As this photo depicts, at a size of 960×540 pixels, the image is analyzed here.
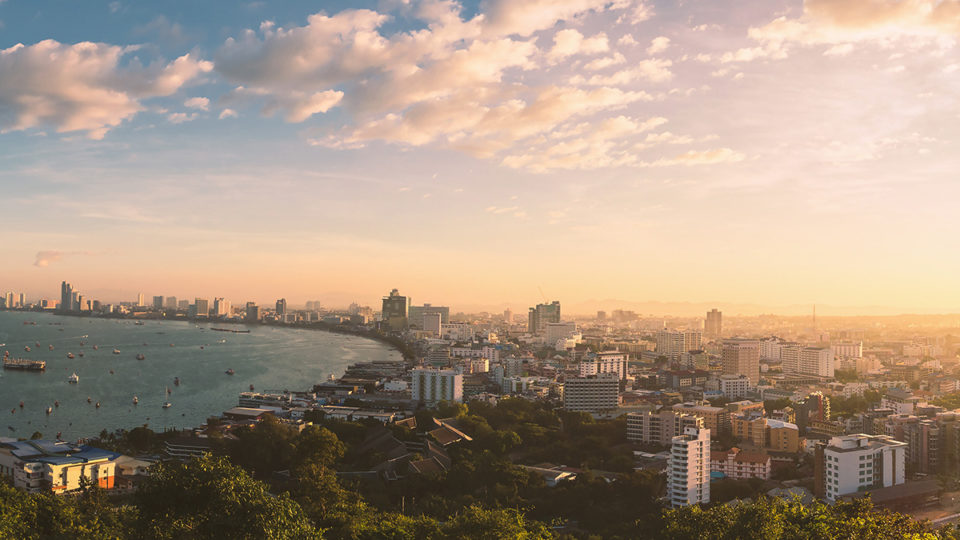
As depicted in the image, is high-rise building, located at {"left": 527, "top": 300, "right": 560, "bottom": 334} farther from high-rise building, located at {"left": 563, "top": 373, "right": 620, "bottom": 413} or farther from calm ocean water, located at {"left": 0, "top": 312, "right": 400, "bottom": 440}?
high-rise building, located at {"left": 563, "top": 373, "right": 620, "bottom": 413}

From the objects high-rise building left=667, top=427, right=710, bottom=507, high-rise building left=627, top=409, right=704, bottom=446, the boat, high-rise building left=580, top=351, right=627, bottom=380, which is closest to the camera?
high-rise building left=667, top=427, right=710, bottom=507

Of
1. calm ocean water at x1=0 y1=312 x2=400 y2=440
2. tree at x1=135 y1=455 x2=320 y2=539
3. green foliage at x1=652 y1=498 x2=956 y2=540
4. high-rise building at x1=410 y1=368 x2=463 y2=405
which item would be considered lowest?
calm ocean water at x1=0 y1=312 x2=400 y2=440

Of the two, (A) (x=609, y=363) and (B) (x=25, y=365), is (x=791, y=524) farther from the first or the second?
(B) (x=25, y=365)

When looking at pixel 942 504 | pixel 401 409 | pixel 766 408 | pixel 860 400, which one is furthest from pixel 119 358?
pixel 942 504

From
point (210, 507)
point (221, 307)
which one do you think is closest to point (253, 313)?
point (221, 307)

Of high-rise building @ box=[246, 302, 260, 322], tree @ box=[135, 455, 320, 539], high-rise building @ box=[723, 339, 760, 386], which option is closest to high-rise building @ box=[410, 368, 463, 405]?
high-rise building @ box=[723, 339, 760, 386]

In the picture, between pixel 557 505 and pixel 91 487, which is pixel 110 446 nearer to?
pixel 91 487

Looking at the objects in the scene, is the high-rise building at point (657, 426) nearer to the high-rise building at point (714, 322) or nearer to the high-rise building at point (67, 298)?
the high-rise building at point (714, 322)
